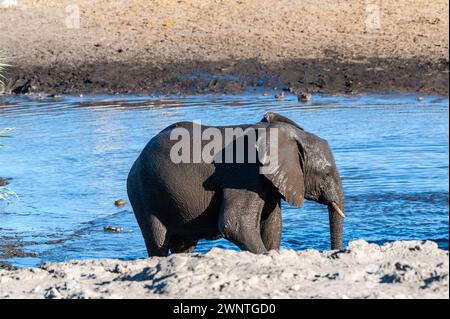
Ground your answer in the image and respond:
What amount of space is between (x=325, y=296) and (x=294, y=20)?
16.0 meters

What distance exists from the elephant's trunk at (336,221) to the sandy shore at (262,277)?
1212 mm

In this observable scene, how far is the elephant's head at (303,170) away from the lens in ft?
27.4

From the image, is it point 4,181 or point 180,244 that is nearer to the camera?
point 180,244

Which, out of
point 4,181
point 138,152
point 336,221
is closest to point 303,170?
point 336,221

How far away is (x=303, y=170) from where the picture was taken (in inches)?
337

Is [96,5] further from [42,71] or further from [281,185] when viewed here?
[281,185]

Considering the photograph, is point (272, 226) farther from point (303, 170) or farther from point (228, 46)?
point (228, 46)

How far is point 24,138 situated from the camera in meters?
16.6

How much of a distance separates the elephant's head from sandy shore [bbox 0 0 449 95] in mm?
9653

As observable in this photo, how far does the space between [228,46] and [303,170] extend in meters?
12.8

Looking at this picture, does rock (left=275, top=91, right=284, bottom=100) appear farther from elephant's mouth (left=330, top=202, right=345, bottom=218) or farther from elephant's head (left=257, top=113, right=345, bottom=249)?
elephant's mouth (left=330, top=202, right=345, bottom=218)

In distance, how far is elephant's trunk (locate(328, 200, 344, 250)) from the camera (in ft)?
28.6
